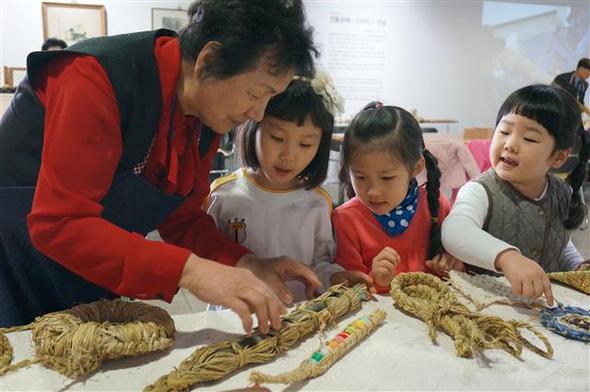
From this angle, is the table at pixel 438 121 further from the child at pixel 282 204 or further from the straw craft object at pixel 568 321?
the straw craft object at pixel 568 321

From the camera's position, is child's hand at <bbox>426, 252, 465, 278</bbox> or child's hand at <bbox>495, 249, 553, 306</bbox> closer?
child's hand at <bbox>495, 249, 553, 306</bbox>

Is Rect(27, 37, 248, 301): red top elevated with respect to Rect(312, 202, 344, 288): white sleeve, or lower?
elevated

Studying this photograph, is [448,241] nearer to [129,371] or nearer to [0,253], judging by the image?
[129,371]

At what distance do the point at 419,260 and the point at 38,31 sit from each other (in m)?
4.44

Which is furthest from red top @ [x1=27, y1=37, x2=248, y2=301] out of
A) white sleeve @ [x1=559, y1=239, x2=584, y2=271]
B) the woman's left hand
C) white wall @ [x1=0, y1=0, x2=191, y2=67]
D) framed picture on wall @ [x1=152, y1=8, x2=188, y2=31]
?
framed picture on wall @ [x1=152, y1=8, x2=188, y2=31]

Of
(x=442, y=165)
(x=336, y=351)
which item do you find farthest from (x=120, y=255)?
(x=442, y=165)

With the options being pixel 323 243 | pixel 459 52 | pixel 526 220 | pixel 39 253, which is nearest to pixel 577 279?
pixel 526 220

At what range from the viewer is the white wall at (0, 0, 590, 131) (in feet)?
17.2

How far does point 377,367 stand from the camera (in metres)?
0.68

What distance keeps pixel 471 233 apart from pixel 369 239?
244 millimetres

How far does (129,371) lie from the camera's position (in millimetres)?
644

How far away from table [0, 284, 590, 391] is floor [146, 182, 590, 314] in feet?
0.50

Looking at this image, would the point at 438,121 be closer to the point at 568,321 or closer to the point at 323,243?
the point at 323,243

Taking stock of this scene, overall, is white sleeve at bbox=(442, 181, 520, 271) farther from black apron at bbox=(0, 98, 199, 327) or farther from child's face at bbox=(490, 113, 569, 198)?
black apron at bbox=(0, 98, 199, 327)
